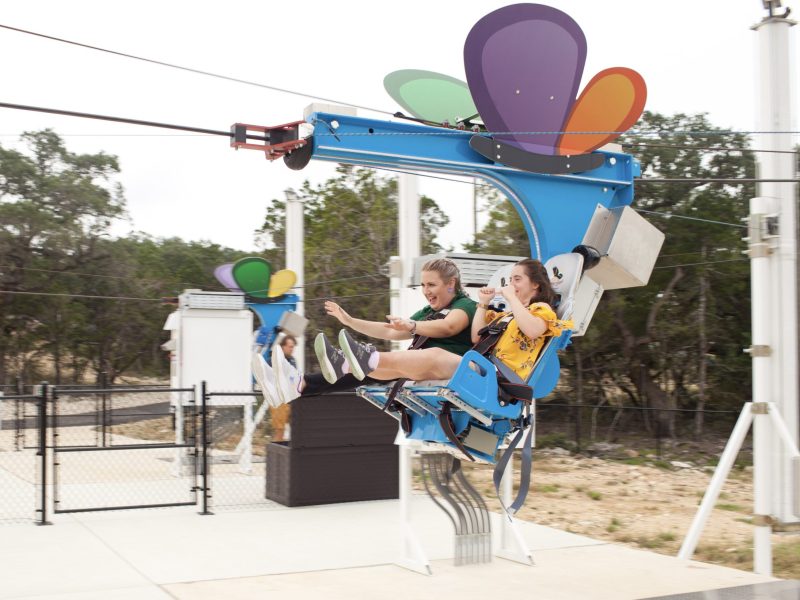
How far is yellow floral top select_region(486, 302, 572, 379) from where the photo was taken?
5.44m

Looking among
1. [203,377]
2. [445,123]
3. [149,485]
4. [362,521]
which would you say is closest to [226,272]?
[203,377]

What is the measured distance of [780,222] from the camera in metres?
6.97

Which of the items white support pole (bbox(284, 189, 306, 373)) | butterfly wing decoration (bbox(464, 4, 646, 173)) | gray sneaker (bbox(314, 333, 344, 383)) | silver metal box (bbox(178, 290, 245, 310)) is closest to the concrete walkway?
gray sneaker (bbox(314, 333, 344, 383))

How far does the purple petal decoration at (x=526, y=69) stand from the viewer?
19.1 feet

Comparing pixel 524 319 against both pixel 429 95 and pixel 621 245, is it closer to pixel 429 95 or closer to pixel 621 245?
pixel 621 245

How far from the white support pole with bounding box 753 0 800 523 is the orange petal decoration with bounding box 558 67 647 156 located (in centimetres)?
146

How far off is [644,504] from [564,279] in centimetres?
615

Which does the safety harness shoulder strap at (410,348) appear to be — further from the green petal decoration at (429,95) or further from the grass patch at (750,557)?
the grass patch at (750,557)

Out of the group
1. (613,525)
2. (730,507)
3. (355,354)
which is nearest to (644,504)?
(730,507)

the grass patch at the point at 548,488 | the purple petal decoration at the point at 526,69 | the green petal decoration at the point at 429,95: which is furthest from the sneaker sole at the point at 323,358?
the grass patch at the point at 548,488

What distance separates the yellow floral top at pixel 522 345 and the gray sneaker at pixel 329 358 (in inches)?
39.4

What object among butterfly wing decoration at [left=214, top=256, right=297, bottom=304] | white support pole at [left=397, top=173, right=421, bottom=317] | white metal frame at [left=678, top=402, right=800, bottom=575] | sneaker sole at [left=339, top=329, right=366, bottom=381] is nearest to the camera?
sneaker sole at [left=339, top=329, right=366, bottom=381]

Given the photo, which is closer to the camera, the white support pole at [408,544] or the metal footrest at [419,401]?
the metal footrest at [419,401]

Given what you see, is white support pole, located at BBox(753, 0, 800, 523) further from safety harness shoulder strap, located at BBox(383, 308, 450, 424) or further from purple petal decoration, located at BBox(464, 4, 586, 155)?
safety harness shoulder strap, located at BBox(383, 308, 450, 424)
